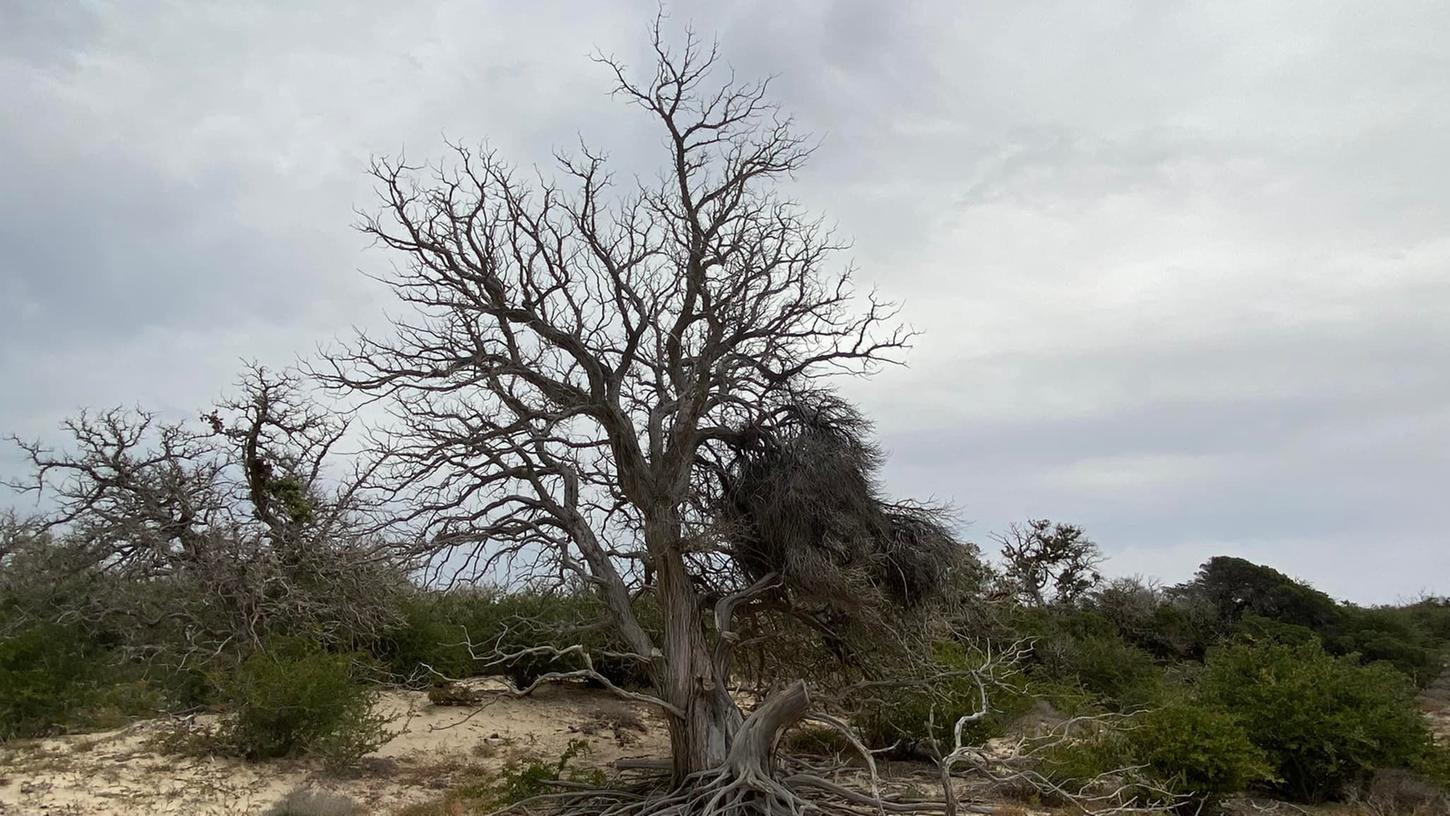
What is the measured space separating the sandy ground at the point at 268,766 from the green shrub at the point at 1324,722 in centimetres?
968

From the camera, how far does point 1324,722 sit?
1434 centimetres

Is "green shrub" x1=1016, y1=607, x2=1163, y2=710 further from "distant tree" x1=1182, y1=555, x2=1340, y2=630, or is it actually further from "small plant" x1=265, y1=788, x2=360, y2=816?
"small plant" x1=265, y1=788, x2=360, y2=816

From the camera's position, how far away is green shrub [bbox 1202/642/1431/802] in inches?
565

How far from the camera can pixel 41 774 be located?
41.7 feet

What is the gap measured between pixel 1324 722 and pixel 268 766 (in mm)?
14749

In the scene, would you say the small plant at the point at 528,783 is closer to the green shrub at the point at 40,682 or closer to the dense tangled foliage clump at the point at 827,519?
the dense tangled foliage clump at the point at 827,519

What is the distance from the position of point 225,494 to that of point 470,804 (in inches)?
321

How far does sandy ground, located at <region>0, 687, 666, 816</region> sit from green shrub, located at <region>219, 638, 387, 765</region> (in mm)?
316

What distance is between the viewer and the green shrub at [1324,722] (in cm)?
1436

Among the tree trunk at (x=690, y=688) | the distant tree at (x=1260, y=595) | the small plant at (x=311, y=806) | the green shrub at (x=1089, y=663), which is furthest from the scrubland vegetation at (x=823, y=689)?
the distant tree at (x=1260, y=595)

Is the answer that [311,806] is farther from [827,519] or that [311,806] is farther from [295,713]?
[827,519]

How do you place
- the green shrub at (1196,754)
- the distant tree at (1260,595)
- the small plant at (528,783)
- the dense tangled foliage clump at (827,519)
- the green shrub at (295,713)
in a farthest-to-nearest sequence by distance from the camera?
the distant tree at (1260,595) → the green shrub at (295,713) → the green shrub at (1196,754) → the small plant at (528,783) → the dense tangled foliage clump at (827,519)

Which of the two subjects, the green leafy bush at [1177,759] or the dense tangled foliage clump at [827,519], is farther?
the green leafy bush at [1177,759]

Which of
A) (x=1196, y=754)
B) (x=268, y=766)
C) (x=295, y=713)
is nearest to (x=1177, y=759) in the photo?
(x=1196, y=754)
